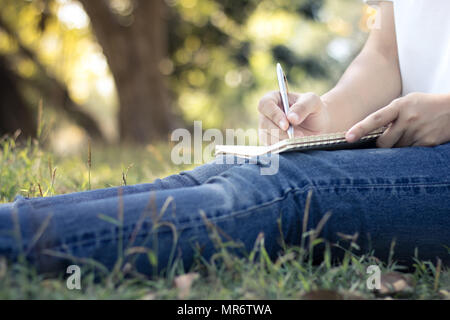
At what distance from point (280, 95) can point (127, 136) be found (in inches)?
187

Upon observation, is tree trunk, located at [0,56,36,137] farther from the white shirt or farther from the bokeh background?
the white shirt

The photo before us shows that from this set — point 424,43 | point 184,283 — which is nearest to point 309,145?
point 184,283

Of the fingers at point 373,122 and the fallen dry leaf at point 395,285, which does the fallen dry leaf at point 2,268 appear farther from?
the fingers at point 373,122

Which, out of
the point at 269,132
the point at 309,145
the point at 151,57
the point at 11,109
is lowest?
the point at 309,145

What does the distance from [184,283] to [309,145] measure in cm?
47

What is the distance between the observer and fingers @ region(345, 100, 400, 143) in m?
1.15

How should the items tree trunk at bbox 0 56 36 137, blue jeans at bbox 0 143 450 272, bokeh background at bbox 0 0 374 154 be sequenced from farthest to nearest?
tree trunk at bbox 0 56 36 137 < bokeh background at bbox 0 0 374 154 < blue jeans at bbox 0 143 450 272

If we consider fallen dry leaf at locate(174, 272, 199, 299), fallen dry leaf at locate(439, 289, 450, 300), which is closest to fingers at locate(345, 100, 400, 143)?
fallen dry leaf at locate(439, 289, 450, 300)

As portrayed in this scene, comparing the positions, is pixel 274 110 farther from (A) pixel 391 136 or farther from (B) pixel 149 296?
(B) pixel 149 296

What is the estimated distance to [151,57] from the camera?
5.84 m

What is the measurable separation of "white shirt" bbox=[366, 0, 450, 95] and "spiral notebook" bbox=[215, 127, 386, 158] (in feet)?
1.21

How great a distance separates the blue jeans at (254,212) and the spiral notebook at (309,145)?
0.03 meters
